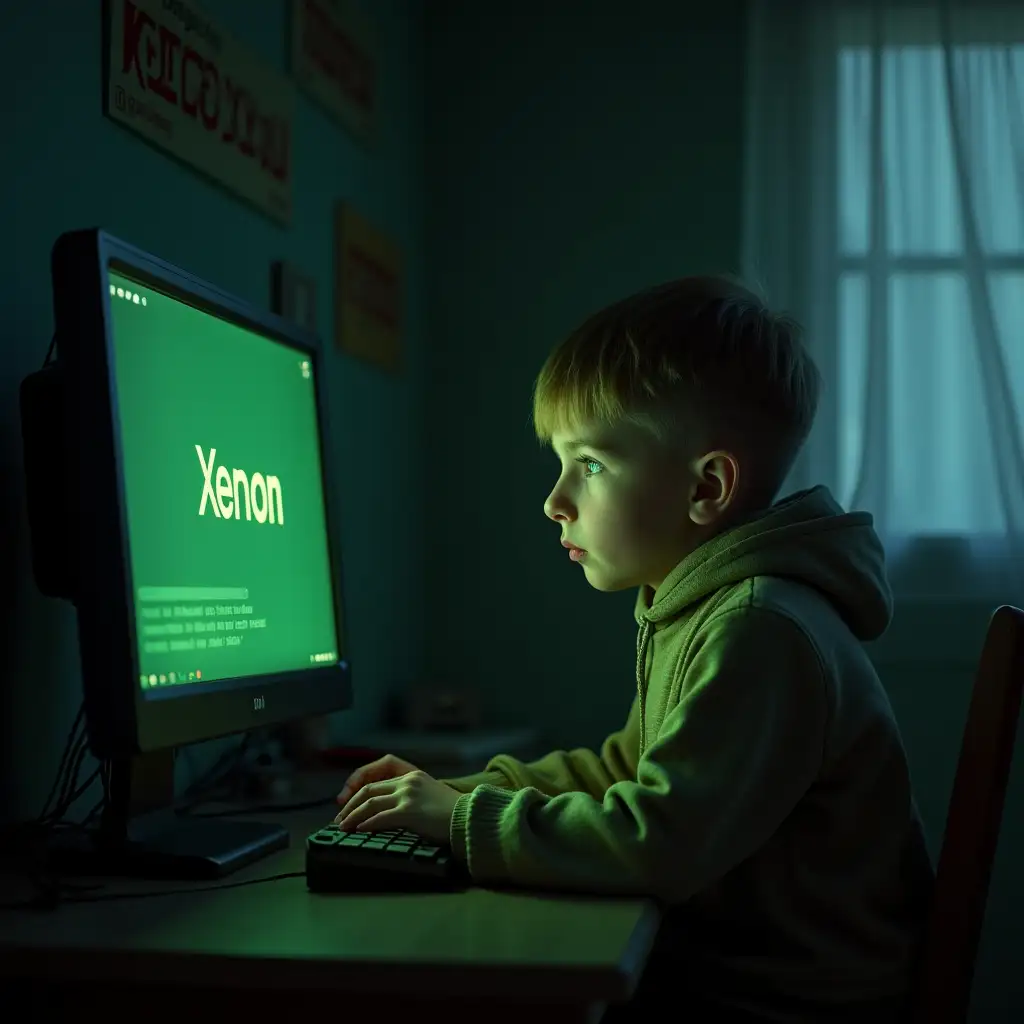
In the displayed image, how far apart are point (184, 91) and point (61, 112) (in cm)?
27

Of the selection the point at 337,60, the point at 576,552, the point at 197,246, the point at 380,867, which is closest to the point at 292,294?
the point at 197,246

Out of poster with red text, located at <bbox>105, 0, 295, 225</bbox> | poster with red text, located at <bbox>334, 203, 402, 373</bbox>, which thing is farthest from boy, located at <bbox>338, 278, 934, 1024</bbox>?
poster with red text, located at <bbox>334, 203, 402, 373</bbox>

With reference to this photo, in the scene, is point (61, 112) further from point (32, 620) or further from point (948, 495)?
point (948, 495)

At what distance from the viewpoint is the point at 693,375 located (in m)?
1.27

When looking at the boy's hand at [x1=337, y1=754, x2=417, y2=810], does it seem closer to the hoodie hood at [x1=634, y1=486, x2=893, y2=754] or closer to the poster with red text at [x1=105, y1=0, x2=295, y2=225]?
the hoodie hood at [x1=634, y1=486, x2=893, y2=754]

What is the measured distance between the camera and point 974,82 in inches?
97.7

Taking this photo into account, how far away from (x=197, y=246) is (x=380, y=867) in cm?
94

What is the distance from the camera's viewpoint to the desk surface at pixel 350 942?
0.78 meters

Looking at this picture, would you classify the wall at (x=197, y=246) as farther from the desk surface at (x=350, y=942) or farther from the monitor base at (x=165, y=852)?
the desk surface at (x=350, y=942)

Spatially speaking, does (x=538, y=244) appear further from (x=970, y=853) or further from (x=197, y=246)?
(x=970, y=853)

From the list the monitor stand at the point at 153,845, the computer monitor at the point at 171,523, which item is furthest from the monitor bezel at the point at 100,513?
the monitor stand at the point at 153,845

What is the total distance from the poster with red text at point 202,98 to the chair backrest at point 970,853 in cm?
110

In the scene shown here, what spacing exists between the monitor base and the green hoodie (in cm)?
21

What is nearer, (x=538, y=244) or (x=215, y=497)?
(x=215, y=497)
